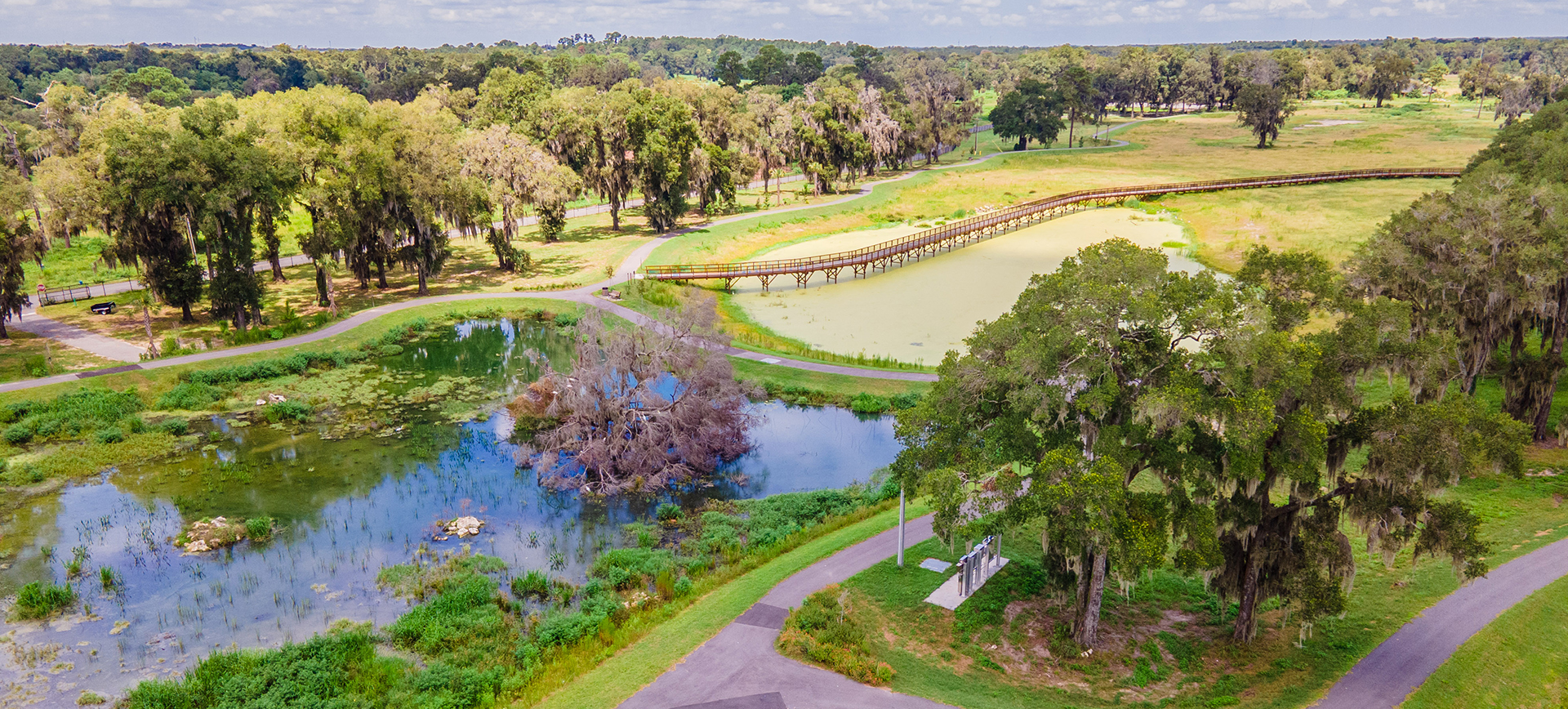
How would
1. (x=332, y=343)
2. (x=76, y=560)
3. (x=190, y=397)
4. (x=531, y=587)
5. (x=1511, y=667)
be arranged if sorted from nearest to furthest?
(x=1511, y=667) < (x=531, y=587) < (x=76, y=560) < (x=190, y=397) < (x=332, y=343)

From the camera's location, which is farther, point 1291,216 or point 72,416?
point 1291,216

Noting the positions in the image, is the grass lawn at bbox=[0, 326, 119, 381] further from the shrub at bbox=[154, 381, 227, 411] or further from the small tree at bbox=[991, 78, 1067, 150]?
the small tree at bbox=[991, 78, 1067, 150]

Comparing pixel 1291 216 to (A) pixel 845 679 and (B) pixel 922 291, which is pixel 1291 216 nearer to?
(B) pixel 922 291

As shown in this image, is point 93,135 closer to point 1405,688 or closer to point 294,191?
point 294,191

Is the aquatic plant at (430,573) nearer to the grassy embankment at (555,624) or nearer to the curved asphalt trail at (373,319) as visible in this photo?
the grassy embankment at (555,624)

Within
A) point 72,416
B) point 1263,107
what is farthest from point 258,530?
point 1263,107

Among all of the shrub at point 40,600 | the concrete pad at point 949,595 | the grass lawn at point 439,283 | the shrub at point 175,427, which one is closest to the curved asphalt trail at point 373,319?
the grass lawn at point 439,283

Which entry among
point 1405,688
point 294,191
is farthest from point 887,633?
point 294,191
